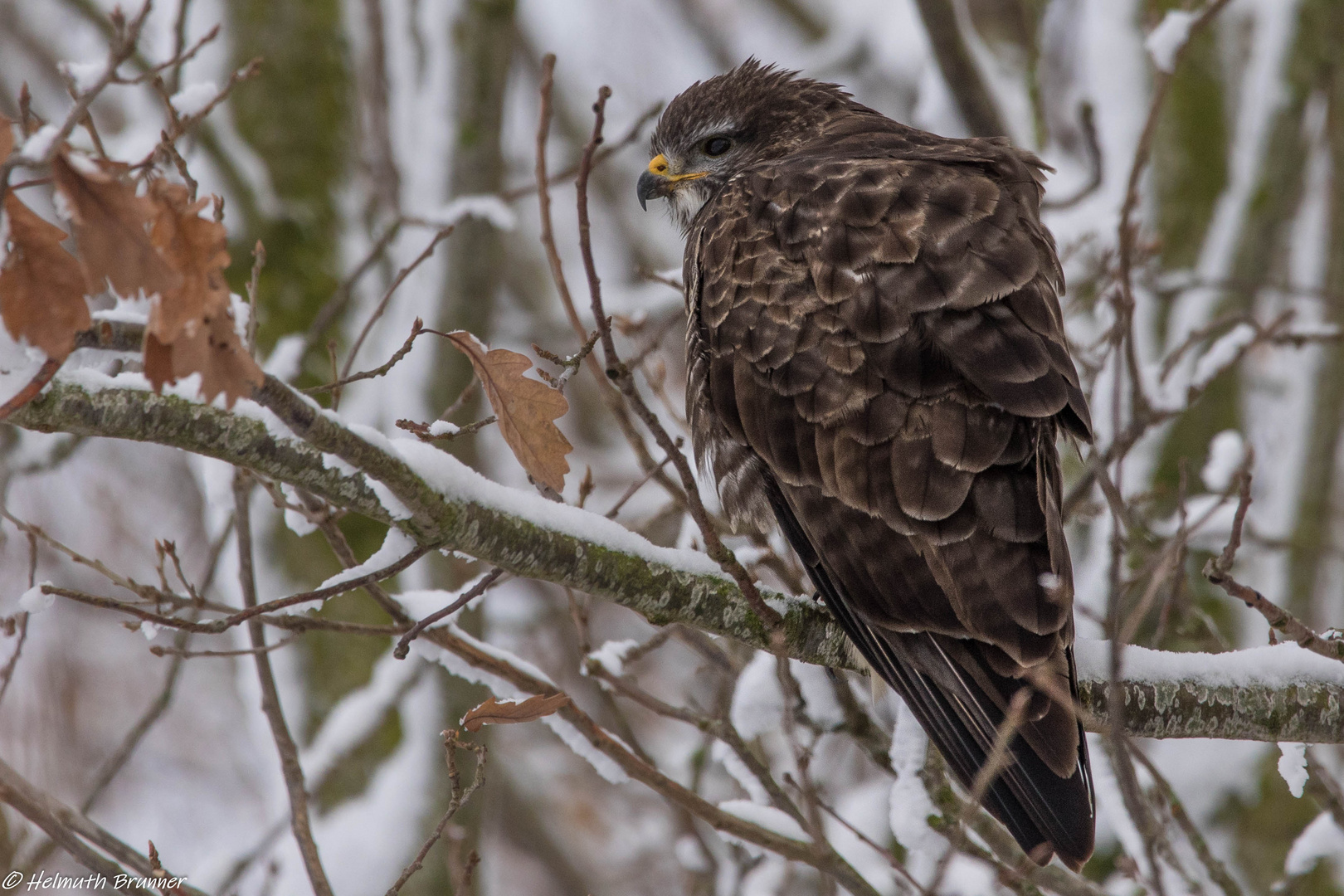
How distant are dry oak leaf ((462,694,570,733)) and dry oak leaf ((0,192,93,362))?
1.03 m

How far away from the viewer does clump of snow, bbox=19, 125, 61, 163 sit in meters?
1.43

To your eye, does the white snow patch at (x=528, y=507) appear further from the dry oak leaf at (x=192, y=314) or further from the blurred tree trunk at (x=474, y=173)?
the blurred tree trunk at (x=474, y=173)

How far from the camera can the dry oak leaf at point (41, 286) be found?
154 cm

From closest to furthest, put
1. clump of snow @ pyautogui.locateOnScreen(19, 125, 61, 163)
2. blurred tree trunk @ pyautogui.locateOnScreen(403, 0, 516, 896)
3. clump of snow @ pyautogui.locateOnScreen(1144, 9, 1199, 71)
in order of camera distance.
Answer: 1. clump of snow @ pyautogui.locateOnScreen(19, 125, 61, 163)
2. clump of snow @ pyautogui.locateOnScreen(1144, 9, 1199, 71)
3. blurred tree trunk @ pyautogui.locateOnScreen(403, 0, 516, 896)

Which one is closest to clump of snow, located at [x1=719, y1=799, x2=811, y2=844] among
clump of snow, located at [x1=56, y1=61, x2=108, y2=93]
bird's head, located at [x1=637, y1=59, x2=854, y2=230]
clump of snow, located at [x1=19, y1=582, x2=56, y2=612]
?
clump of snow, located at [x1=19, y1=582, x2=56, y2=612]

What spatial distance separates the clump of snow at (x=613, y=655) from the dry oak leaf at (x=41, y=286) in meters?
1.72

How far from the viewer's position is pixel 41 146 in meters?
1.45

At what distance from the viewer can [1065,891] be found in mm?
2871

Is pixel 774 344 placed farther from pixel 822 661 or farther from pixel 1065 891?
pixel 1065 891

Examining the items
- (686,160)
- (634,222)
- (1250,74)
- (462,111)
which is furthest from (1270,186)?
(634,222)

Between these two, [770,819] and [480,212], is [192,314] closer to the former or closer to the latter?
[770,819]

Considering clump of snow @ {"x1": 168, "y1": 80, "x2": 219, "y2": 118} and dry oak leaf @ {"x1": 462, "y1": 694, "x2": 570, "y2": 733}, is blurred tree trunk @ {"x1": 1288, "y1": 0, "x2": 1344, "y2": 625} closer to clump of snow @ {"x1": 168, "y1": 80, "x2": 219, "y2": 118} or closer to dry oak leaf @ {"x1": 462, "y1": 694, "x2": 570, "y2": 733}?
dry oak leaf @ {"x1": 462, "y1": 694, "x2": 570, "y2": 733}

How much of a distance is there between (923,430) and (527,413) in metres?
1.01

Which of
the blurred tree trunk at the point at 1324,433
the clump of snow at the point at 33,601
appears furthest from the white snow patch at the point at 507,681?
the blurred tree trunk at the point at 1324,433
